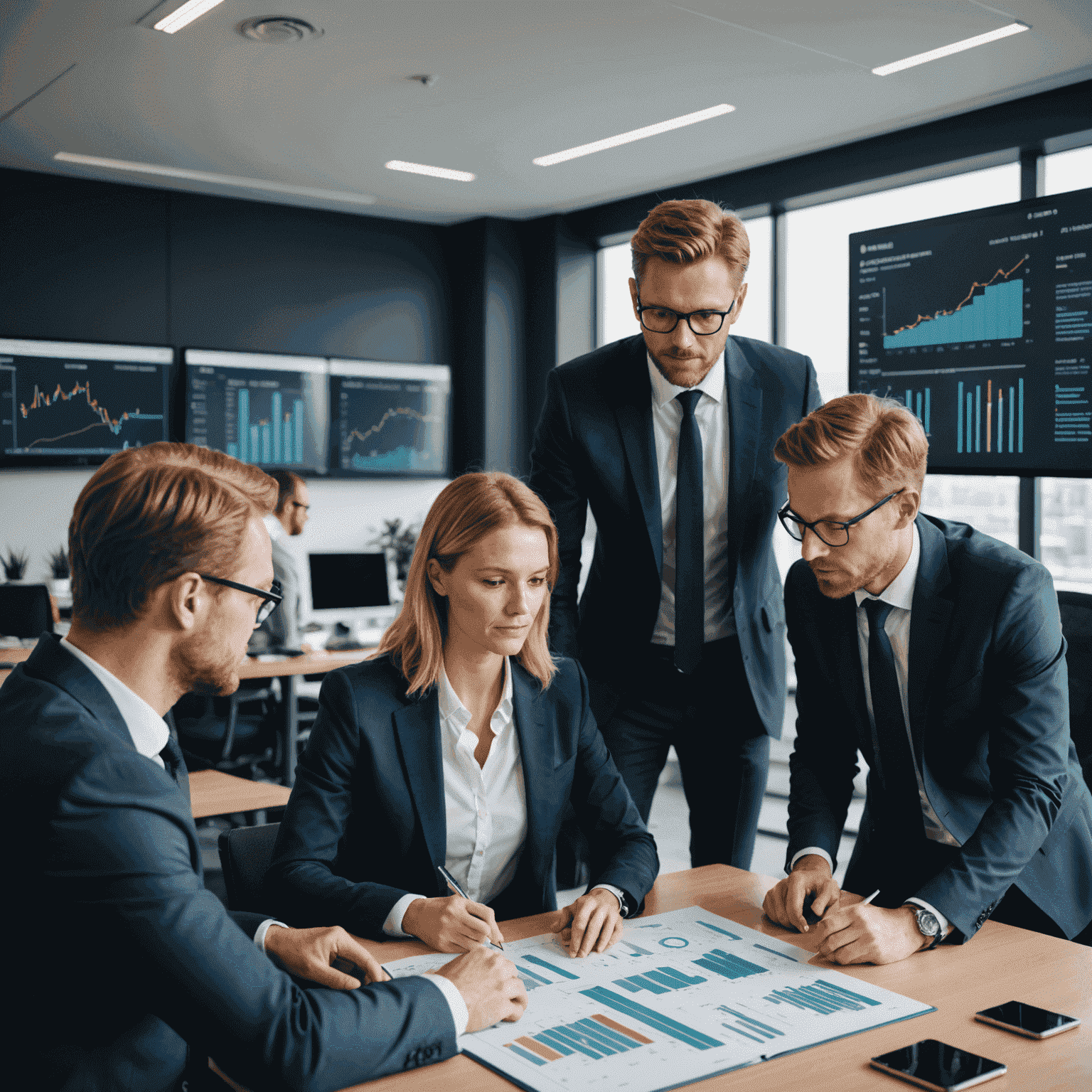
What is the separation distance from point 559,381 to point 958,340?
2.33 metres

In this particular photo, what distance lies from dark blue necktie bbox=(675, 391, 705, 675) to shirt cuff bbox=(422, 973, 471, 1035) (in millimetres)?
1024

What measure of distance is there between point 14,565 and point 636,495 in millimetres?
4313

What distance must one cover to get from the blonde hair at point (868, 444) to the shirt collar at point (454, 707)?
641 mm

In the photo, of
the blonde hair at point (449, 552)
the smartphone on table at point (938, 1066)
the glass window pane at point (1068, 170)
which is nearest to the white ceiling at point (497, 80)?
the glass window pane at point (1068, 170)

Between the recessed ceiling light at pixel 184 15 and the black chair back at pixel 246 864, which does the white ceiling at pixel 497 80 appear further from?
the black chair back at pixel 246 864

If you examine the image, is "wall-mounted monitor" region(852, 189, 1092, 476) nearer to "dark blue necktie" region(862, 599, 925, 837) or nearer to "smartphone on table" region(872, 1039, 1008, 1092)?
"dark blue necktie" region(862, 599, 925, 837)

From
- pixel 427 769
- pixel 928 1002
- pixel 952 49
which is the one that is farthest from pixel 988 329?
pixel 928 1002

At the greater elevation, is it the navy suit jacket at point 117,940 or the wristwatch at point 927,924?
the navy suit jacket at point 117,940

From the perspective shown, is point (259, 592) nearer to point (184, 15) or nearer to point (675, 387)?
point (675, 387)

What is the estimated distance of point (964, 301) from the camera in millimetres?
4125

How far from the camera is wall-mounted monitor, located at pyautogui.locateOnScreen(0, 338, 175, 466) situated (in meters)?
5.64

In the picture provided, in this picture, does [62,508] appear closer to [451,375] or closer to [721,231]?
[451,375]

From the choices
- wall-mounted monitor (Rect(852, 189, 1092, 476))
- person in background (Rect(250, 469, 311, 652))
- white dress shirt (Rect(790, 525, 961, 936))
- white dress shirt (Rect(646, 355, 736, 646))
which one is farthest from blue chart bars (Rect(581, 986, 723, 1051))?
person in background (Rect(250, 469, 311, 652))

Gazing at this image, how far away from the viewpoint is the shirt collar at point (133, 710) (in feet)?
4.01
